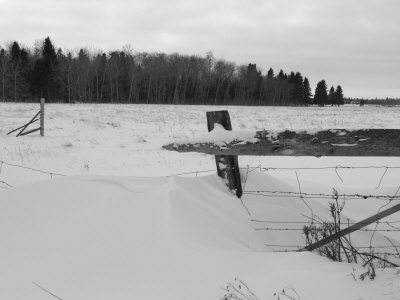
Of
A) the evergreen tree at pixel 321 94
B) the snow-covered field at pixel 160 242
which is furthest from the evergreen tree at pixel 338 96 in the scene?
the snow-covered field at pixel 160 242

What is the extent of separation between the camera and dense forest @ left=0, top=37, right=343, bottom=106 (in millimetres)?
56688

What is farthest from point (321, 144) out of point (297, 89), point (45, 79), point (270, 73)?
point (297, 89)

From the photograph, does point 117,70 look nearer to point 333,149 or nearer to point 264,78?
point 264,78

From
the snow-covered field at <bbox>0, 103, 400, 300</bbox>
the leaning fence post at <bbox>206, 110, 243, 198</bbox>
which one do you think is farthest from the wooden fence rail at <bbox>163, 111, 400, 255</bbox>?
the leaning fence post at <bbox>206, 110, 243, 198</bbox>

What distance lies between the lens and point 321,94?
104750mm

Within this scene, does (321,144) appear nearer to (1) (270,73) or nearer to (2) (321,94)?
(1) (270,73)

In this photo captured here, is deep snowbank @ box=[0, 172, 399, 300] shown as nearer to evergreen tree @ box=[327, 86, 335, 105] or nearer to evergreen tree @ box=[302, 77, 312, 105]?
evergreen tree @ box=[302, 77, 312, 105]

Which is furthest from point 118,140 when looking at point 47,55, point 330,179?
point 47,55

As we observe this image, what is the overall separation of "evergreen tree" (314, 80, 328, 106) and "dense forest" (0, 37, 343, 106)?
155 inches

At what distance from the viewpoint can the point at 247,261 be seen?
2.90 m

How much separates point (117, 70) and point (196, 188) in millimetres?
62812

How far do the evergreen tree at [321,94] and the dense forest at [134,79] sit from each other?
3.95 m

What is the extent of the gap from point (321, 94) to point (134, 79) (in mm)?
61112

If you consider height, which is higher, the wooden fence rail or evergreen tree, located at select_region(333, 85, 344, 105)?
evergreen tree, located at select_region(333, 85, 344, 105)
